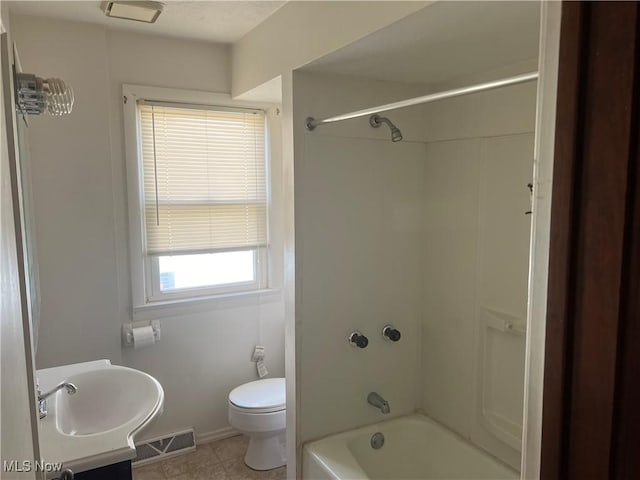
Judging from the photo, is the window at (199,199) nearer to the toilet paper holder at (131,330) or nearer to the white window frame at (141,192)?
the white window frame at (141,192)

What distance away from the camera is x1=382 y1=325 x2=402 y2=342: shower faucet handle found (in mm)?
2303

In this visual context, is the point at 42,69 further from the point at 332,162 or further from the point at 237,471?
the point at 237,471

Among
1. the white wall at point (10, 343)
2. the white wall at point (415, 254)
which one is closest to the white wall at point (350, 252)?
the white wall at point (415, 254)

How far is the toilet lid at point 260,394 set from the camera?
8.59 ft

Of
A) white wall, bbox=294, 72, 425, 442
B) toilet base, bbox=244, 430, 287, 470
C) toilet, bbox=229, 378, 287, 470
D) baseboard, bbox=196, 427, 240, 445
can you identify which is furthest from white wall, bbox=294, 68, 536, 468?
baseboard, bbox=196, 427, 240, 445

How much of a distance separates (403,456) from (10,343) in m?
2.14

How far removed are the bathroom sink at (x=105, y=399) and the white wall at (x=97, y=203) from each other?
2.04ft

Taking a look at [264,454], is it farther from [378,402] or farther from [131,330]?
[131,330]

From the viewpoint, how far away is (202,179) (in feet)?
9.27

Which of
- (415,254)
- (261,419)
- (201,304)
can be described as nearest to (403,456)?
(261,419)

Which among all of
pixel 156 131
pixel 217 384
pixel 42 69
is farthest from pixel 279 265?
pixel 42 69

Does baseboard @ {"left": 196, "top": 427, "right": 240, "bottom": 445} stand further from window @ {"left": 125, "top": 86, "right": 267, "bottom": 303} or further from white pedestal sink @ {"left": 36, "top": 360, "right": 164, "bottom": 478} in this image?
white pedestal sink @ {"left": 36, "top": 360, "right": 164, "bottom": 478}

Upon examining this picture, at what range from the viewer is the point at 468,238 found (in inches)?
86.7

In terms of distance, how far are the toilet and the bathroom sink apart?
2.50 ft
